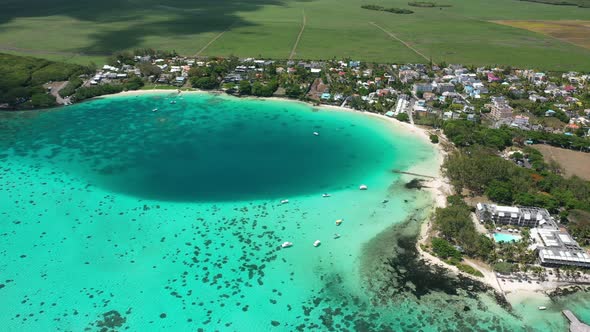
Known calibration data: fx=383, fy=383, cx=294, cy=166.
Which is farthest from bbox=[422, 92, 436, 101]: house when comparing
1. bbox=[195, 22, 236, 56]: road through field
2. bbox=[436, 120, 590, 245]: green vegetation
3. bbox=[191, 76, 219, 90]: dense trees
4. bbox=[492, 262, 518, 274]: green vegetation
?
bbox=[195, 22, 236, 56]: road through field

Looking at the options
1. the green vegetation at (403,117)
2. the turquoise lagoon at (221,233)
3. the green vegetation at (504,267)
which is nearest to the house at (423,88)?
the green vegetation at (403,117)

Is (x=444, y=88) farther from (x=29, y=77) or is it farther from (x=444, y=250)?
(x=29, y=77)

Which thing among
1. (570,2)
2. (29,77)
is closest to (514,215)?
(29,77)

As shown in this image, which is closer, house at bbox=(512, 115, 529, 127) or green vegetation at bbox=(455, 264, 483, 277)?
green vegetation at bbox=(455, 264, 483, 277)

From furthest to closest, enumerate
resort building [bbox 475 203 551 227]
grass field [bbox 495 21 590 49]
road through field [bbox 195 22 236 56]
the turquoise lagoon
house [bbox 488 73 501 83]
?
grass field [bbox 495 21 590 49], road through field [bbox 195 22 236 56], house [bbox 488 73 501 83], resort building [bbox 475 203 551 227], the turquoise lagoon

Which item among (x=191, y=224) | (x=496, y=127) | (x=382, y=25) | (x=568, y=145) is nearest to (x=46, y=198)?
(x=191, y=224)

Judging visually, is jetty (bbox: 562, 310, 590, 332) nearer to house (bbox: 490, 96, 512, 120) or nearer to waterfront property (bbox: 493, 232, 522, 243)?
waterfront property (bbox: 493, 232, 522, 243)

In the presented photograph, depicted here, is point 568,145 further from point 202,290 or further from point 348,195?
point 202,290
